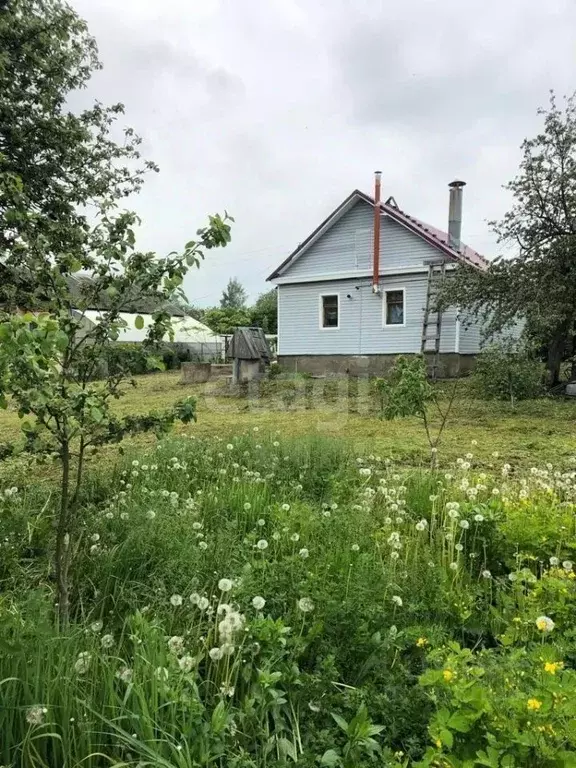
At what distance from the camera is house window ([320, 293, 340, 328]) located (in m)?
17.8

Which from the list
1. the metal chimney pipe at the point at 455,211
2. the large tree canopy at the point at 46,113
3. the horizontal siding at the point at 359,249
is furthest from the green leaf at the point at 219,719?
the metal chimney pipe at the point at 455,211

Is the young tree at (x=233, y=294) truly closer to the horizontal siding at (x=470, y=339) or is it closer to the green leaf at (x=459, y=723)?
the horizontal siding at (x=470, y=339)

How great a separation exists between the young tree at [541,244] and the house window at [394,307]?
4.94 m

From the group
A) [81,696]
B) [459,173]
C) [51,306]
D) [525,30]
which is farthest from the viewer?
[459,173]

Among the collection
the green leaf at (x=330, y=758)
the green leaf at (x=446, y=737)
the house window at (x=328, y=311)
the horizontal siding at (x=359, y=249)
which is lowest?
the green leaf at (x=330, y=758)

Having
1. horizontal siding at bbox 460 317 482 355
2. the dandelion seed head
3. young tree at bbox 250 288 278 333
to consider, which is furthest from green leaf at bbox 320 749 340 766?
young tree at bbox 250 288 278 333

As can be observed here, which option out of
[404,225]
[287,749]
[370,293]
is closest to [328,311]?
[370,293]

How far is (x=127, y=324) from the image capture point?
2258 mm

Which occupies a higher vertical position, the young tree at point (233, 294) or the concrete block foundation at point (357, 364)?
the young tree at point (233, 294)

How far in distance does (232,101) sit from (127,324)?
8171 millimetres

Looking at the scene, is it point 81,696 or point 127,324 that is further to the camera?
point 127,324

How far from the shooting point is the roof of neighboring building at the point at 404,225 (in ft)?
50.6

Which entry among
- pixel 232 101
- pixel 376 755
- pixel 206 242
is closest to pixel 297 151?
pixel 232 101

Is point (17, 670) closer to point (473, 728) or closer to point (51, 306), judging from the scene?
point (473, 728)
